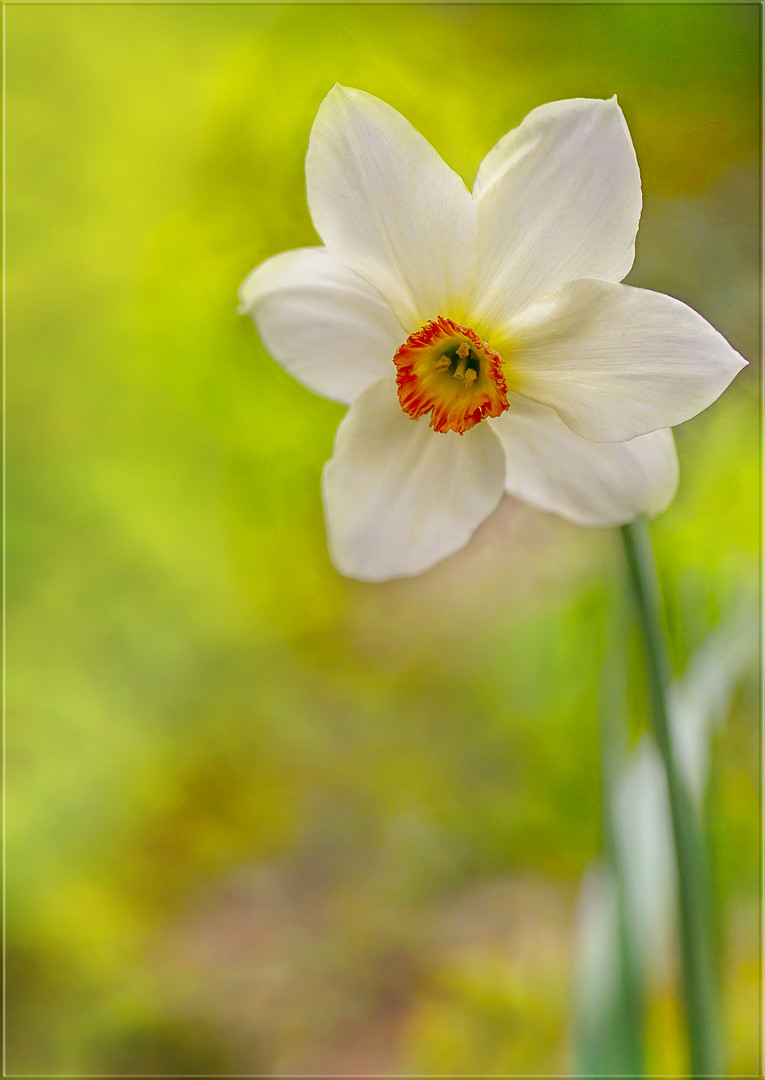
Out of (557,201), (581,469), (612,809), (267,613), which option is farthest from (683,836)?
(267,613)

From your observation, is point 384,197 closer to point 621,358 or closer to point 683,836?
point 621,358

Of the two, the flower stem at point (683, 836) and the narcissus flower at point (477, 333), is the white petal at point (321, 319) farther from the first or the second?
the flower stem at point (683, 836)

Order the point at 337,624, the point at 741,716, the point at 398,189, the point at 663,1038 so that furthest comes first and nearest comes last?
the point at 337,624, the point at 741,716, the point at 663,1038, the point at 398,189

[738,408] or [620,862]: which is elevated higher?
[738,408]

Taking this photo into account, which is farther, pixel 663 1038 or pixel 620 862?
pixel 663 1038

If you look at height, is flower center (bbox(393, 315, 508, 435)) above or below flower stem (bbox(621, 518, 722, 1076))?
above

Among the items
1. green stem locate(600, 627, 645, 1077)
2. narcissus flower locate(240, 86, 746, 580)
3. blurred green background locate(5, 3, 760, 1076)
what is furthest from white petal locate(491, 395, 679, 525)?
blurred green background locate(5, 3, 760, 1076)

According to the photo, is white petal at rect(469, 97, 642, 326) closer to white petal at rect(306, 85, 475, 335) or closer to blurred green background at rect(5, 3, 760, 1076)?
white petal at rect(306, 85, 475, 335)

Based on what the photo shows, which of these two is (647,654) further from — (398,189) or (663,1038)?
(663,1038)

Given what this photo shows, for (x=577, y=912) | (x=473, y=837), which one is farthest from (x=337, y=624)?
(x=577, y=912)
